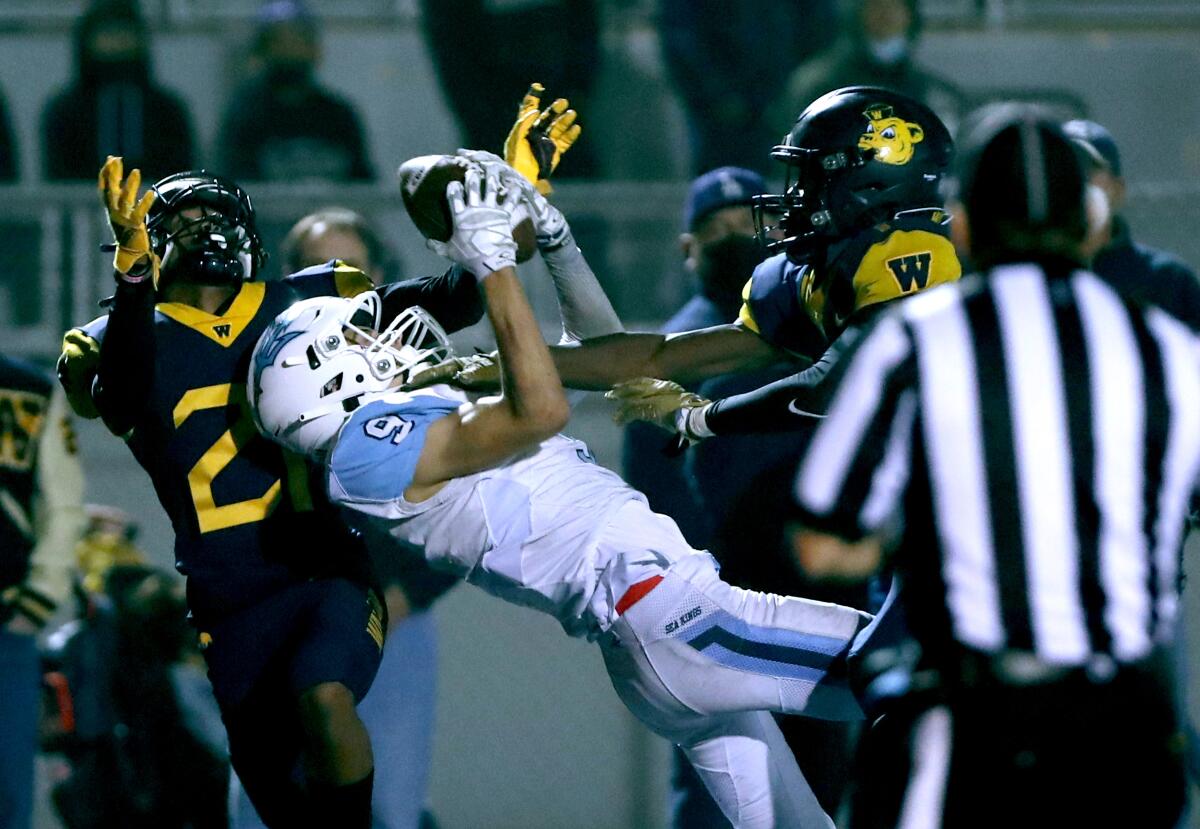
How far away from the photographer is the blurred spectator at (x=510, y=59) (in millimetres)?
6898

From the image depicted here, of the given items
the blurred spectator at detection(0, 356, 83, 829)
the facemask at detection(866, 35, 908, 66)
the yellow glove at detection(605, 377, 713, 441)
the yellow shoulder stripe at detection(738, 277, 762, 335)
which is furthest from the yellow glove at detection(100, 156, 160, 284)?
the facemask at detection(866, 35, 908, 66)

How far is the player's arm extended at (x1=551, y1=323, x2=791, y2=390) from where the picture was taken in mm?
4004

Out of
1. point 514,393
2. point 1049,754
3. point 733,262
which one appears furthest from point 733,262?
point 1049,754

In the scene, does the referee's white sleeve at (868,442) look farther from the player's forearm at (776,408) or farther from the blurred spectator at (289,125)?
the blurred spectator at (289,125)

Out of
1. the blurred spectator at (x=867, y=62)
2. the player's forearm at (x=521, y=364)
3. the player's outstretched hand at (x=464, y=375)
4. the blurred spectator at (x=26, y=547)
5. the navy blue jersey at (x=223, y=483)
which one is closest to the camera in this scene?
the player's forearm at (x=521, y=364)

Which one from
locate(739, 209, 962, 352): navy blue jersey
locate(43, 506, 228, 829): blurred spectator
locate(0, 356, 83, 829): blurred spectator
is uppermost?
locate(739, 209, 962, 352): navy blue jersey

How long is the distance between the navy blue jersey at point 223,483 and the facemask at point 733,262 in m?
1.39

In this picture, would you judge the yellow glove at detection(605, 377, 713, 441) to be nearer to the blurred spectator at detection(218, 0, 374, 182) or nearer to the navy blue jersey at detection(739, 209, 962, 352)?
the navy blue jersey at detection(739, 209, 962, 352)

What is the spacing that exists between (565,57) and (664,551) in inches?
147

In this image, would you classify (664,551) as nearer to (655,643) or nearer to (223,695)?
(655,643)

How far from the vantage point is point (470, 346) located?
19.7 ft

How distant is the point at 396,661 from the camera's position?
16.5ft

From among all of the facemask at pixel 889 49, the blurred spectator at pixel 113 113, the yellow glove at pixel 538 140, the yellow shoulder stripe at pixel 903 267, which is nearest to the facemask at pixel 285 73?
the blurred spectator at pixel 113 113

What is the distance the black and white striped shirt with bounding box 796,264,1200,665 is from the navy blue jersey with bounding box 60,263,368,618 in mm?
1689
